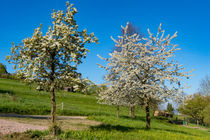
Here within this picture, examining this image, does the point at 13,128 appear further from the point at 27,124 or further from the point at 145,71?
the point at 145,71

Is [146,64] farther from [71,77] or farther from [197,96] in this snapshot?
[197,96]

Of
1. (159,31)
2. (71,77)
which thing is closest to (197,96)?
(159,31)

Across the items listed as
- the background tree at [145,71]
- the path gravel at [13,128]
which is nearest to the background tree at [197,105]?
the background tree at [145,71]

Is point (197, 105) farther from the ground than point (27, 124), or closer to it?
closer to it

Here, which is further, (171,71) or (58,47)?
(171,71)

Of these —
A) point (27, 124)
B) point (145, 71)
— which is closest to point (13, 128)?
point (27, 124)

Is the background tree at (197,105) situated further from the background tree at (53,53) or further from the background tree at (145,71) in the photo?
the background tree at (53,53)

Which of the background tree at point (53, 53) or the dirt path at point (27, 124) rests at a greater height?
the background tree at point (53, 53)

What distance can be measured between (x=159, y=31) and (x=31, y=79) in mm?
11139

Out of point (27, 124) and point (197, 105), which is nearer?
point (27, 124)

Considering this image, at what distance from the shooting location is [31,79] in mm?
10281

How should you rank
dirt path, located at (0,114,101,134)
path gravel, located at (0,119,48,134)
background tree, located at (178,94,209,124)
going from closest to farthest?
1. path gravel, located at (0,119,48,134)
2. dirt path, located at (0,114,101,134)
3. background tree, located at (178,94,209,124)

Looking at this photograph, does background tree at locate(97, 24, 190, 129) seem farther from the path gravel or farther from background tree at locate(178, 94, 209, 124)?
background tree at locate(178, 94, 209, 124)

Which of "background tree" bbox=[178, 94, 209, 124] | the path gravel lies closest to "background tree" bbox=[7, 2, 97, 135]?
the path gravel
